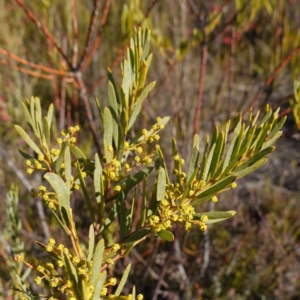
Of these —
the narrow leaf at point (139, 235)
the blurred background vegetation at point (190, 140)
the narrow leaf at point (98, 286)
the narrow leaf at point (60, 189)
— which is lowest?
the blurred background vegetation at point (190, 140)

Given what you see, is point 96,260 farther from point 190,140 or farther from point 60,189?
point 190,140

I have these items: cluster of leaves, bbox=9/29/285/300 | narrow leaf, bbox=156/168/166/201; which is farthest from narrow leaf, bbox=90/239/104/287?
narrow leaf, bbox=156/168/166/201

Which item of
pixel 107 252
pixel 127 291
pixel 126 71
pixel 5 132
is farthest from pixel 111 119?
pixel 5 132

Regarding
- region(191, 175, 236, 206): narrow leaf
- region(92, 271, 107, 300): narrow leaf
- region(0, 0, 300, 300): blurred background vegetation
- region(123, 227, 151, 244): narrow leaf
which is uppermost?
region(191, 175, 236, 206): narrow leaf

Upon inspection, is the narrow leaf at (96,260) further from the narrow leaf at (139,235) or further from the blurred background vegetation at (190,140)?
the blurred background vegetation at (190,140)

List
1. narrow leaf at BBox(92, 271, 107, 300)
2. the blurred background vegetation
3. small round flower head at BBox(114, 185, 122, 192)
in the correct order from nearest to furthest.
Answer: narrow leaf at BBox(92, 271, 107, 300), small round flower head at BBox(114, 185, 122, 192), the blurred background vegetation

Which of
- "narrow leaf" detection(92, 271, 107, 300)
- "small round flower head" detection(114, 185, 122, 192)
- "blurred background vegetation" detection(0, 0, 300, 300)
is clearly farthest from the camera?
"blurred background vegetation" detection(0, 0, 300, 300)

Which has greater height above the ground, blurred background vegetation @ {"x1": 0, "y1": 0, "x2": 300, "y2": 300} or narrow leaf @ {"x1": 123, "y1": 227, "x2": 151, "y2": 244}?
narrow leaf @ {"x1": 123, "y1": 227, "x2": 151, "y2": 244}

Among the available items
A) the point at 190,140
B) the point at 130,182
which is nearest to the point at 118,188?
the point at 130,182

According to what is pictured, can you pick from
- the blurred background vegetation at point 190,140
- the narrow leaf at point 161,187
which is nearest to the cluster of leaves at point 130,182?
the narrow leaf at point 161,187

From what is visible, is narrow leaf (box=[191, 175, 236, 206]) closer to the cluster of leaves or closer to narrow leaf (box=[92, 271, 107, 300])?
the cluster of leaves

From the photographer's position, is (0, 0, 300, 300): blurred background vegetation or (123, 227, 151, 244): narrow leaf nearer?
(123, 227, 151, 244): narrow leaf

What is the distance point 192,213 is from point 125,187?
0.43 feet

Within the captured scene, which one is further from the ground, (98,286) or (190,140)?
(98,286)
